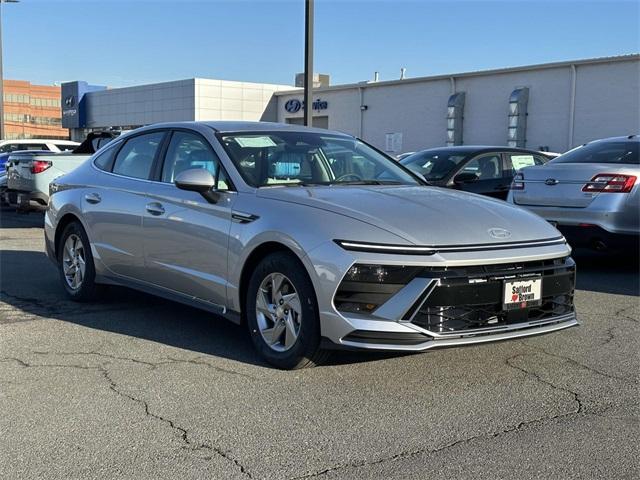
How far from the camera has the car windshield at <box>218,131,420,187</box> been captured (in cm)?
520

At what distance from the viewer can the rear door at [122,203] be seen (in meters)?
5.84

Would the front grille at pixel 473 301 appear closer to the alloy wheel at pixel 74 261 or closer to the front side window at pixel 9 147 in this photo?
the alloy wheel at pixel 74 261

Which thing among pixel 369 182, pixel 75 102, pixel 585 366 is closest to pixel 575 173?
pixel 369 182

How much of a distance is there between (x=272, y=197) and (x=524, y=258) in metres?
1.62

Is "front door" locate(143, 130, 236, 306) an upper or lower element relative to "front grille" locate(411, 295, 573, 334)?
upper

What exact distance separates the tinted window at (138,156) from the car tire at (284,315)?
71.1 inches

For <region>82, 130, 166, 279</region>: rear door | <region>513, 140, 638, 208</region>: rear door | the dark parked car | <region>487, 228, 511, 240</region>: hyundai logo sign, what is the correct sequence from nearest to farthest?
1. <region>487, 228, 511, 240</region>: hyundai logo sign
2. <region>82, 130, 166, 279</region>: rear door
3. <region>513, 140, 638, 208</region>: rear door
4. the dark parked car

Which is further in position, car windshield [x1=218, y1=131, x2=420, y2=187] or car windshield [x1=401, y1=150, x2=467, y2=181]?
car windshield [x1=401, y1=150, x2=467, y2=181]

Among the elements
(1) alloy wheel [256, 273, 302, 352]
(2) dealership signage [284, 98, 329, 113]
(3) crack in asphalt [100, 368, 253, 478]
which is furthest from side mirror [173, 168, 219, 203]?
(2) dealership signage [284, 98, 329, 113]

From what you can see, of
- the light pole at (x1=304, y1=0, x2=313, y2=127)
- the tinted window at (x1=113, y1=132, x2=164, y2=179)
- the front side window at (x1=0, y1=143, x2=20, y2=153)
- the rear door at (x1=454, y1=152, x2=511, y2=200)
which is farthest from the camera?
the front side window at (x1=0, y1=143, x2=20, y2=153)

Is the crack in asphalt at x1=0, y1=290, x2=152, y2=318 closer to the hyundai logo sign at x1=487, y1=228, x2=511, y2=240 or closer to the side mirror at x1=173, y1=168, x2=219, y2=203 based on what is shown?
the side mirror at x1=173, y1=168, x2=219, y2=203

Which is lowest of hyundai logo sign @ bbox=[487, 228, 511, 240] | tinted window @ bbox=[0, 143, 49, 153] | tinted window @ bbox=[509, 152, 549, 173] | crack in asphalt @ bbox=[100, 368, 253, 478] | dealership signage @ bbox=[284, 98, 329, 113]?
crack in asphalt @ bbox=[100, 368, 253, 478]

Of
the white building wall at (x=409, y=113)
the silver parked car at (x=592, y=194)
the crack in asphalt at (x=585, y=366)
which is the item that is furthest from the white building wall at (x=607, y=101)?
the crack in asphalt at (x=585, y=366)

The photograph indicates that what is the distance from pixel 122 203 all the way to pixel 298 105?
3603cm
